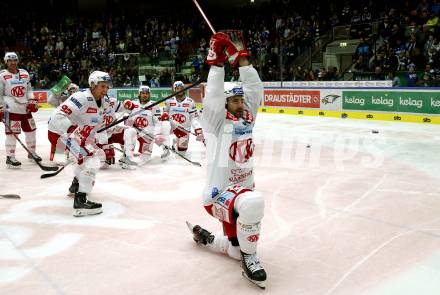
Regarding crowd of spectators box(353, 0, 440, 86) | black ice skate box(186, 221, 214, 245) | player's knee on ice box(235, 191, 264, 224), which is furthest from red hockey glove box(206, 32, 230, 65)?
crowd of spectators box(353, 0, 440, 86)

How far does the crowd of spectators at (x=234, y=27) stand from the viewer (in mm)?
13312

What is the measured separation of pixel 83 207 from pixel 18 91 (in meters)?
3.59

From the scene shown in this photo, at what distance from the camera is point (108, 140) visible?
286 inches

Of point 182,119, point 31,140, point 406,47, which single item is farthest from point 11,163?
point 406,47

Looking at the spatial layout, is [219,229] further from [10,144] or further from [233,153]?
[10,144]

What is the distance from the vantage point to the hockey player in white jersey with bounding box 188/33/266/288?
9.05 ft

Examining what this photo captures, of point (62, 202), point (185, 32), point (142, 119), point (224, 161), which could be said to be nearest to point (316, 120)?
point (142, 119)

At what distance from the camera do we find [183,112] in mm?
8133

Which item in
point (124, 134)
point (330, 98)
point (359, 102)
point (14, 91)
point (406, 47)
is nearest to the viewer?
point (14, 91)

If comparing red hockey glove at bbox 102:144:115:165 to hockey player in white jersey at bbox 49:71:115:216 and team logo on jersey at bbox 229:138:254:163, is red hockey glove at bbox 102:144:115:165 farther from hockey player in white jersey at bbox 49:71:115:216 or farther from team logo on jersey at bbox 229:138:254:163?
team logo on jersey at bbox 229:138:254:163

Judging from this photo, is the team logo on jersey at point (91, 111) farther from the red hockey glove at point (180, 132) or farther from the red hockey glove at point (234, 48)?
the red hockey glove at point (180, 132)

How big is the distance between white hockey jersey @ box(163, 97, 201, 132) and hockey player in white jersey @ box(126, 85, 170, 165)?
0.82 ft

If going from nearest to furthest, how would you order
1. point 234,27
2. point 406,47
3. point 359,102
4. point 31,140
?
1. point 31,140
2. point 359,102
3. point 406,47
4. point 234,27

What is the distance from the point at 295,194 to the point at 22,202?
305 cm
